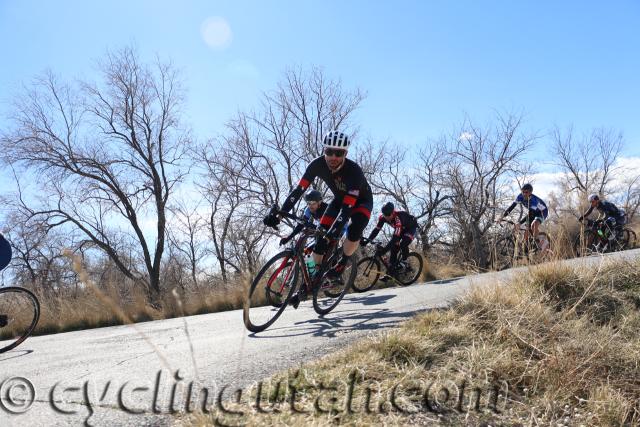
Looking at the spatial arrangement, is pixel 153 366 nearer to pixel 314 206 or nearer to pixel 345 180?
pixel 345 180

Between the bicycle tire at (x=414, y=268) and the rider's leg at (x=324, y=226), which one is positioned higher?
the rider's leg at (x=324, y=226)

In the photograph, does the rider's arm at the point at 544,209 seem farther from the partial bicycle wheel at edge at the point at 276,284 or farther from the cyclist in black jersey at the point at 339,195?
the partial bicycle wheel at edge at the point at 276,284

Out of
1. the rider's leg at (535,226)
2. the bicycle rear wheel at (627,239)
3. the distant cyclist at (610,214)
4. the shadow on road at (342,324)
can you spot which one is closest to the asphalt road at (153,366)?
the shadow on road at (342,324)

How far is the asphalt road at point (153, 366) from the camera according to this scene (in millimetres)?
2395

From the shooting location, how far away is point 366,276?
10195 mm

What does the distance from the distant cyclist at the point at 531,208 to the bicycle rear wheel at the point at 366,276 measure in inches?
138

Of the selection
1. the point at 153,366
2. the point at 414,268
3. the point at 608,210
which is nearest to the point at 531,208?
the point at 414,268

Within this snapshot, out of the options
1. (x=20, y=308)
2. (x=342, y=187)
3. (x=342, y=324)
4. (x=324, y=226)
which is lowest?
(x=342, y=324)

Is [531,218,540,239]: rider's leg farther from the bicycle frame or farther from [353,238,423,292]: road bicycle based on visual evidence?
the bicycle frame

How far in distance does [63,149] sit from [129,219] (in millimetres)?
4714

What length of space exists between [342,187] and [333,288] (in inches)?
85.1

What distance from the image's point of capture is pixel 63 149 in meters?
21.9

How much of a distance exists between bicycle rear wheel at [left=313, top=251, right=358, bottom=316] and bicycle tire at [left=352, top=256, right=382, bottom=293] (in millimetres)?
2430

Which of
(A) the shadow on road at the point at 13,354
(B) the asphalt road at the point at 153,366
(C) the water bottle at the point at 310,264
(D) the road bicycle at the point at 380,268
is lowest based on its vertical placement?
(B) the asphalt road at the point at 153,366
